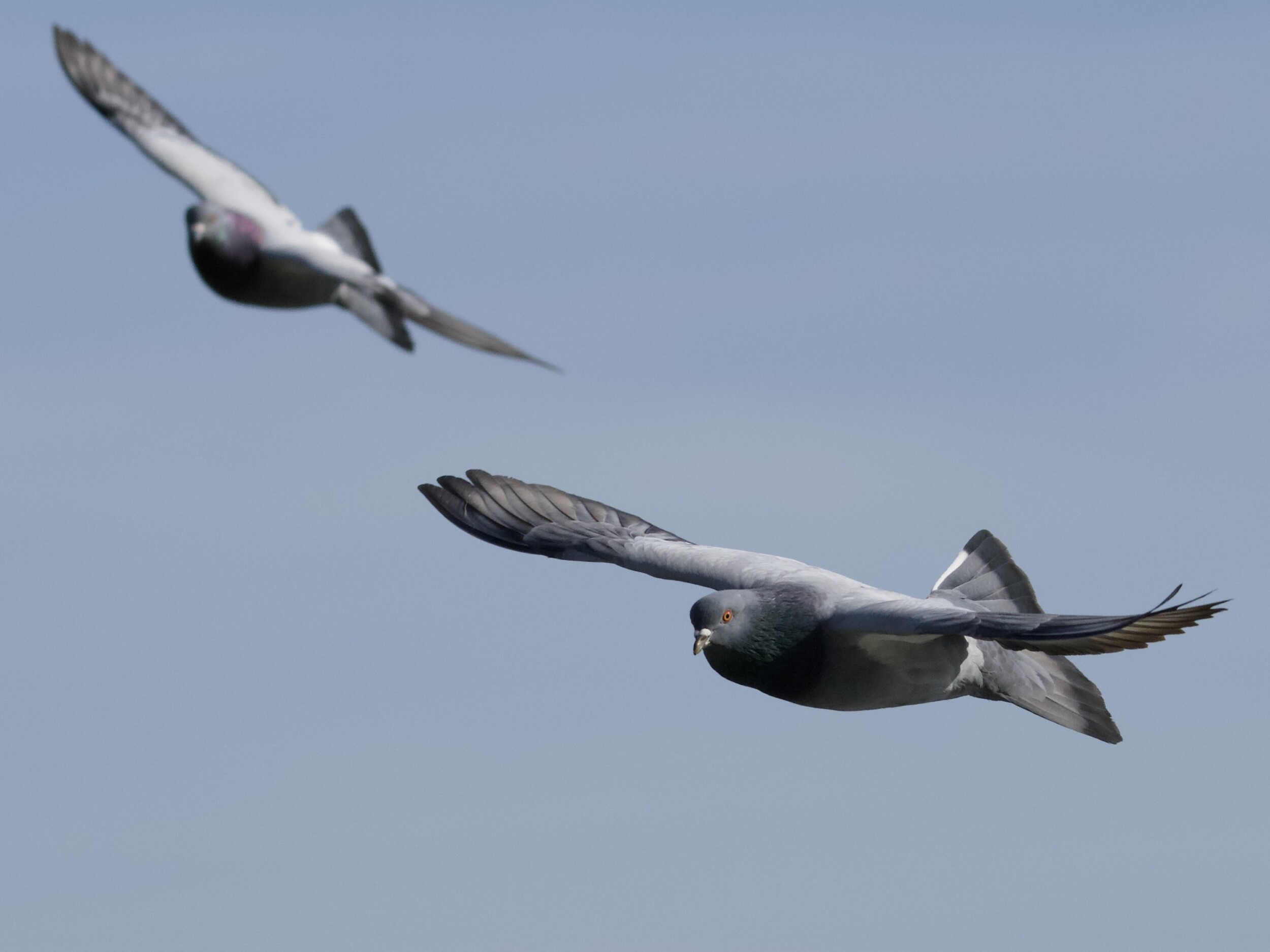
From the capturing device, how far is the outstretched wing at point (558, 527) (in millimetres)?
14680

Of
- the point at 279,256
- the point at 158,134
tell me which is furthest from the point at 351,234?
the point at 158,134

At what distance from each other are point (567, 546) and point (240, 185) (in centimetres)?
485

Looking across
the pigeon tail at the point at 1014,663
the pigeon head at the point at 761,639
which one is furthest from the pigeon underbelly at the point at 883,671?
the pigeon tail at the point at 1014,663

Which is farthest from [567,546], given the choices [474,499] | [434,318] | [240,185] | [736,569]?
[434,318]

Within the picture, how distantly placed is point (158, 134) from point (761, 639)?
5572mm

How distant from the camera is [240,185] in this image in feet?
39.2

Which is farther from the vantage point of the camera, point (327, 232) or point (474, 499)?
point (474, 499)

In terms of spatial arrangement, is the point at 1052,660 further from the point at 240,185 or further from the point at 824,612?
the point at 240,185

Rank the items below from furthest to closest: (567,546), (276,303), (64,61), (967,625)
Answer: (567,546), (64,61), (967,625), (276,303)

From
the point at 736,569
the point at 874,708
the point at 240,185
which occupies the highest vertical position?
the point at 240,185

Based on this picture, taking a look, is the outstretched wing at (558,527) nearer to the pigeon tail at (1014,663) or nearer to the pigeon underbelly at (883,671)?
the pigeon tail at (1014,663)

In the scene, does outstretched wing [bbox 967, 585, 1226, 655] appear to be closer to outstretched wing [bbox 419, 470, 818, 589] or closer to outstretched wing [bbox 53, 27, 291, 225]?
outstretched wing [bbox 419, 470, 818, 589]

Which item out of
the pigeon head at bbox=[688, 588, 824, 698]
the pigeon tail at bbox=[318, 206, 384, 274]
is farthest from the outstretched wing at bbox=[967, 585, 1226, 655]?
the pigeon tail at bbox=[318, 206, 384, 274]

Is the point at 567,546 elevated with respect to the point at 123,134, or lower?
lower
